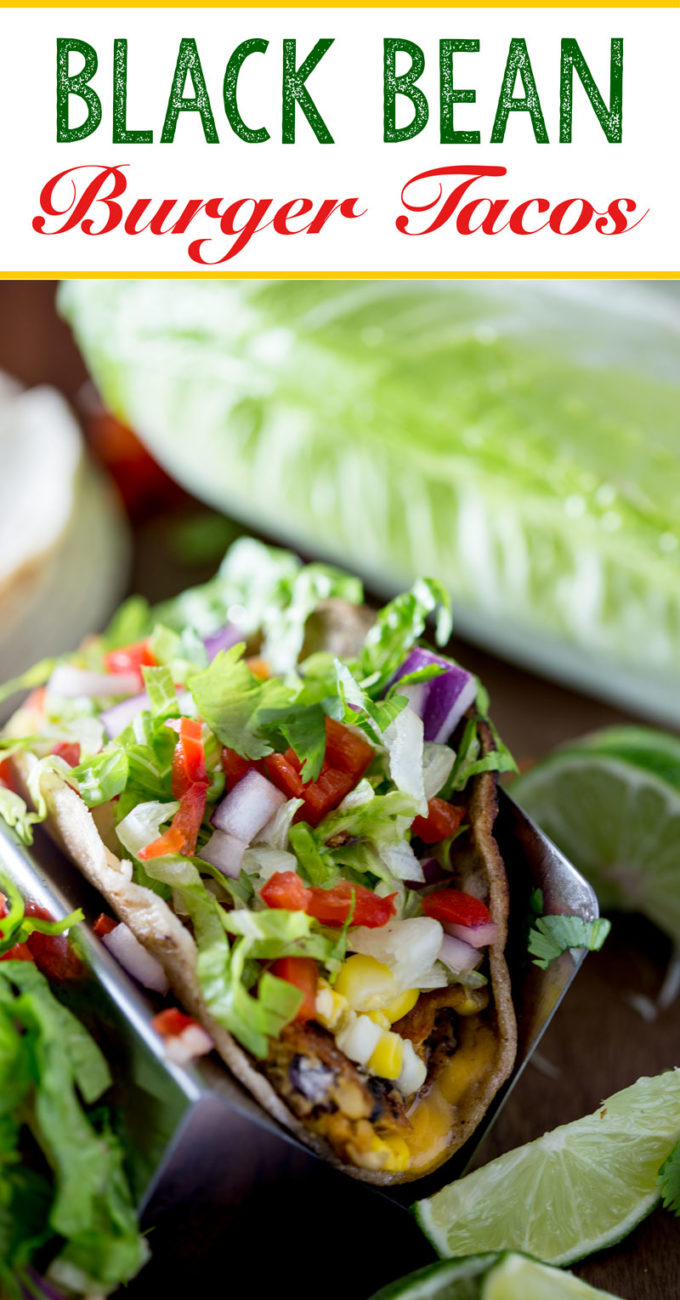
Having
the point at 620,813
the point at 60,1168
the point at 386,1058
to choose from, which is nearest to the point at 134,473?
the point at 620,813

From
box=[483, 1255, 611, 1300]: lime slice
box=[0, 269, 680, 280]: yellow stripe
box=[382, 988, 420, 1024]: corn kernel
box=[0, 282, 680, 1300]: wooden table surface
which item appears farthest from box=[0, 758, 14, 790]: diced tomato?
box=[0, 269, 680, 280]: yellow stripe

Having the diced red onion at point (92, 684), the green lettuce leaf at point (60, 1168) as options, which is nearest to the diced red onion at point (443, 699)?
the diced red onion at point (92, 684)

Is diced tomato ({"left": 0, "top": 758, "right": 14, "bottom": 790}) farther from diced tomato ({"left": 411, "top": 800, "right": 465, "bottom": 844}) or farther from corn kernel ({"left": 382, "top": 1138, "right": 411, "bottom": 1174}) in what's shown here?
corn kernel ({"left": 382, "top": 1138, "right": 411, "bottom": 1174})

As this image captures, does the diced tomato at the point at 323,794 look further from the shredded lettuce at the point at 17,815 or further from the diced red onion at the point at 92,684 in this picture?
the diced red onion at the point at 92,684

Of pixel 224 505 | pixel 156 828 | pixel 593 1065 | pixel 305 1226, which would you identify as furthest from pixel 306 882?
pixel 224 505

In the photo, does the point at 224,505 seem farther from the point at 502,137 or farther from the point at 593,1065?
the point at 593,1065
